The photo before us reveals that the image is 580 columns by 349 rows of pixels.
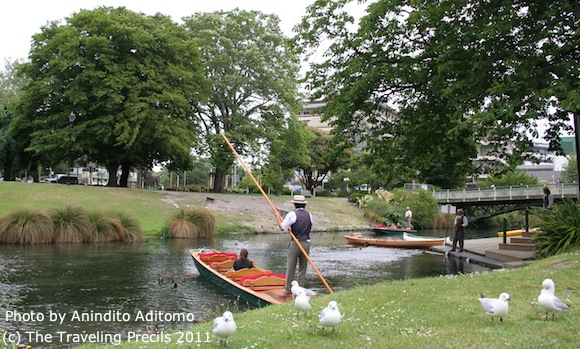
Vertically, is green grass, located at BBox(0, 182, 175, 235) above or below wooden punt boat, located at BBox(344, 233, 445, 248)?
above

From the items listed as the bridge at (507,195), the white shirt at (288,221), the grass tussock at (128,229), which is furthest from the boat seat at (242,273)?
the bridge at (507,195)

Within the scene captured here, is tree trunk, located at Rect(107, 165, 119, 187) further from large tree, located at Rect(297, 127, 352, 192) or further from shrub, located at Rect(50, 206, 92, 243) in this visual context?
large tree, located at Rect(297, 127, 352, 192)

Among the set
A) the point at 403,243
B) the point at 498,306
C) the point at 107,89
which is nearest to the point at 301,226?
the point at 498,306

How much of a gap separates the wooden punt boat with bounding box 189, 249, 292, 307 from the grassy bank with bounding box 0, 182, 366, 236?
44.1 feet

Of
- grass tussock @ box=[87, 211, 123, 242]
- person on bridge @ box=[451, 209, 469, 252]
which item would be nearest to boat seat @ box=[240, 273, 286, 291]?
person on bridge @ box=[451, 209, 469, 252]

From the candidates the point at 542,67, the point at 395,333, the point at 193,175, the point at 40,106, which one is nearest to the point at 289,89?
the point at 40,106

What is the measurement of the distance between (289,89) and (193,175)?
62452 millimetres

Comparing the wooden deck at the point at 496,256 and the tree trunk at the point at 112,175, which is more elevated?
the tree trunk at the point at 112,175

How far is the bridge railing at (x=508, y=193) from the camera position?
43.2 m

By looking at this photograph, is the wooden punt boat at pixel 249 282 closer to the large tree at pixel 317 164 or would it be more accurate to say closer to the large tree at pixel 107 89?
the large tree at pixel 107 89

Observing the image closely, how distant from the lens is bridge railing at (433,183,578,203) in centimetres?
4316

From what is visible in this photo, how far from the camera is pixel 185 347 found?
5.77 metres

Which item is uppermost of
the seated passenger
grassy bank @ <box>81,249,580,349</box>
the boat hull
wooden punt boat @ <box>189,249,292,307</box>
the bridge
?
the bridge

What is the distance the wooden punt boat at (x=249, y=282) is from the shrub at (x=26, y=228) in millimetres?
10670
